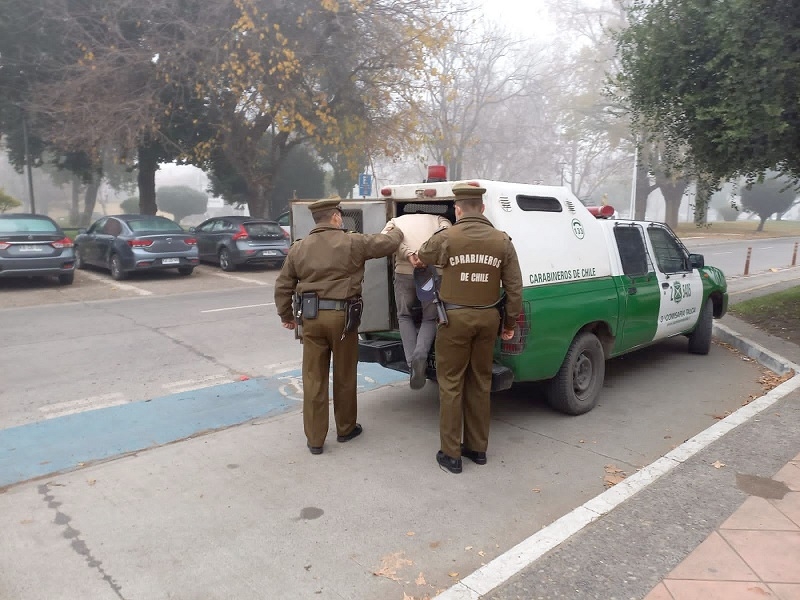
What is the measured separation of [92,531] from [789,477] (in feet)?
14.1

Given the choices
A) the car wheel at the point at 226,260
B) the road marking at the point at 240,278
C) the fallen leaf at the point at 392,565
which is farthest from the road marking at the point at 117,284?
the fallen leaf at the point at 392,565

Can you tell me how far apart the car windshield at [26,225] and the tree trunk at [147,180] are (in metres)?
8.92

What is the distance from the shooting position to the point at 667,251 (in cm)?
682

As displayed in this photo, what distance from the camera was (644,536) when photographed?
338cm

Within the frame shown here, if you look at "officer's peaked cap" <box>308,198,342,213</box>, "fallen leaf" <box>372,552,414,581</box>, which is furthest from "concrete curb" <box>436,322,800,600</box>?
"officer's peaked cap" <box>308,198,342,213</box>

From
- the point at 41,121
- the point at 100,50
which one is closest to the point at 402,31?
the point at 100,50

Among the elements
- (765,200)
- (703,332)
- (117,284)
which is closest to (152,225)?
(117,284)

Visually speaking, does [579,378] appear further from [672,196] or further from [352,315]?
[672,196]

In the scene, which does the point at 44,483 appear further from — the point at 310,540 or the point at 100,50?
the point at 100,50

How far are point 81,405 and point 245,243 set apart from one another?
10693mm

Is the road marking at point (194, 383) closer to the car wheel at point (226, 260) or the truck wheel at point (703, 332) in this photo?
the truck wheel at point (703, 332)

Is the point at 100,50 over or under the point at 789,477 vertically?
over

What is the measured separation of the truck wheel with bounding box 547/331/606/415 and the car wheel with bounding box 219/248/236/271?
12386 mm

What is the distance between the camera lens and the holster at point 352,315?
181 inches
